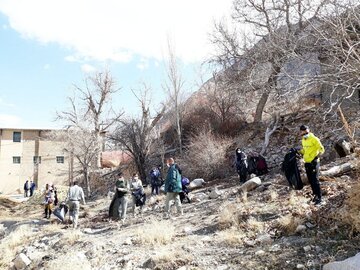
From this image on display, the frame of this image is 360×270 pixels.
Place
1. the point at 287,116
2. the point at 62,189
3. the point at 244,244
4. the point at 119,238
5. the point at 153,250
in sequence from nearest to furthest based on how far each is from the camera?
the point at 244,244
the point at 153,250
the point at 119,238
the point at 287,116
the point at 62,189

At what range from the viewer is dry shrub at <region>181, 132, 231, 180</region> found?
1792 cm

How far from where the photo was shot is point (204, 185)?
16641 millimetres

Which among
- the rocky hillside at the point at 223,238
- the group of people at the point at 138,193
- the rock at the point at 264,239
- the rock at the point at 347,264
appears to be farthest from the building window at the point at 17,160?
the rock at the point at 347,264

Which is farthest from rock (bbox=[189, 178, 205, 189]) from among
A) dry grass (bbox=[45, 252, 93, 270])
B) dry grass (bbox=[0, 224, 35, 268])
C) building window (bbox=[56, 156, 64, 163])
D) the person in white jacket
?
building window (bbox=[56, 156, 64, 163])

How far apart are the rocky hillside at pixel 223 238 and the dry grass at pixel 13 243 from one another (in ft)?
0.08

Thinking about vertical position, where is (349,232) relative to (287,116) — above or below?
below

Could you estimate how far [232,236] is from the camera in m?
7.02

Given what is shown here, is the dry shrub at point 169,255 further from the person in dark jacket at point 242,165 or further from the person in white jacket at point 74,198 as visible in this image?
the person in dark jacket at point 242,165

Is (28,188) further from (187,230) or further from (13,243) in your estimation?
(187,230)

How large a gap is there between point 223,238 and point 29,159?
1327 inches

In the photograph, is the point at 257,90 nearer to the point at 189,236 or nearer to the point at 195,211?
the point at 195,211

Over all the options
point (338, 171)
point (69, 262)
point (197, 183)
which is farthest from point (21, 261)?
point (338, 171)

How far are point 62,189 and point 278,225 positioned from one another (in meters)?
21.5

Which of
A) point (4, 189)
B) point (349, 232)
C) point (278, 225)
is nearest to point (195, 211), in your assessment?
point (278, 225)
